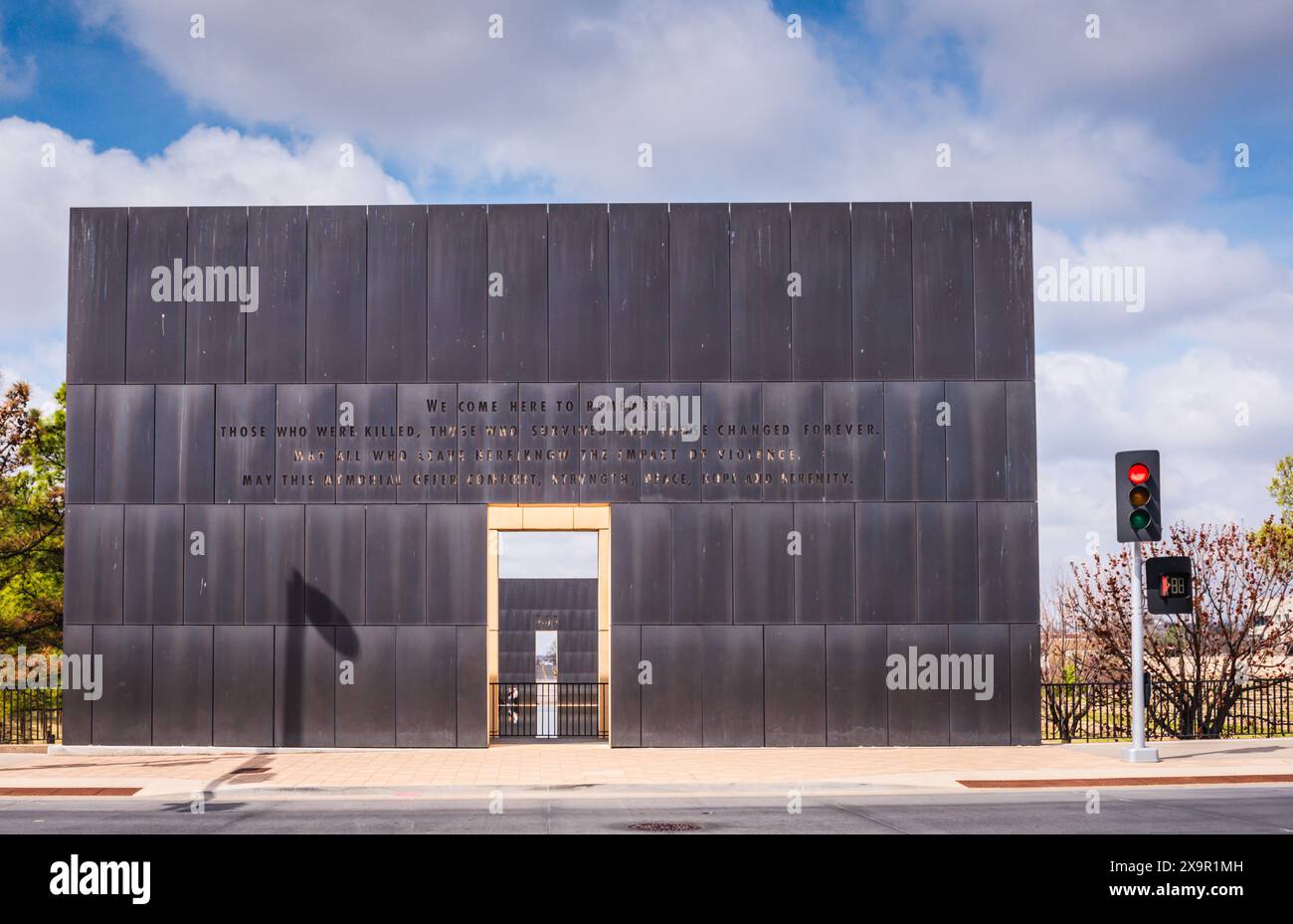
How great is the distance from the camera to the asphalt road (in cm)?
1355

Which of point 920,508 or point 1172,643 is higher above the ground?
point 920,508

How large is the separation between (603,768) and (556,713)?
249 inches

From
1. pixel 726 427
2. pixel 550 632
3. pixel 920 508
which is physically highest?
pixel 726 427

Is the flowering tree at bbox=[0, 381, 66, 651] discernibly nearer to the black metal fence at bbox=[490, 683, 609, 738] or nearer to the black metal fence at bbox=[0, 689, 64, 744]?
the black metal fence at bbox=[0, 689, 64, 744]

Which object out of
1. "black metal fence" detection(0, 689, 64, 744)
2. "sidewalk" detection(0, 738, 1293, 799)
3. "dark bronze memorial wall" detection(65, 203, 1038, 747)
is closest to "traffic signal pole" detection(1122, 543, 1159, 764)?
"sidewalk" detection(0, 738, 1293, 799)

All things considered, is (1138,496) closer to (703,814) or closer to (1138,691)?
(1138,691)

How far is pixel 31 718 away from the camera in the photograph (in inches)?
997

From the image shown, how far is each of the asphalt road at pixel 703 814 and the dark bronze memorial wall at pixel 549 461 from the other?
5.38m

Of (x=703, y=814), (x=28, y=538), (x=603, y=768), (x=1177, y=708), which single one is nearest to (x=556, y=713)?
(x=603, y=768)

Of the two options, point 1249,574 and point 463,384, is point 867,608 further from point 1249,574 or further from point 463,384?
point 1249,574
